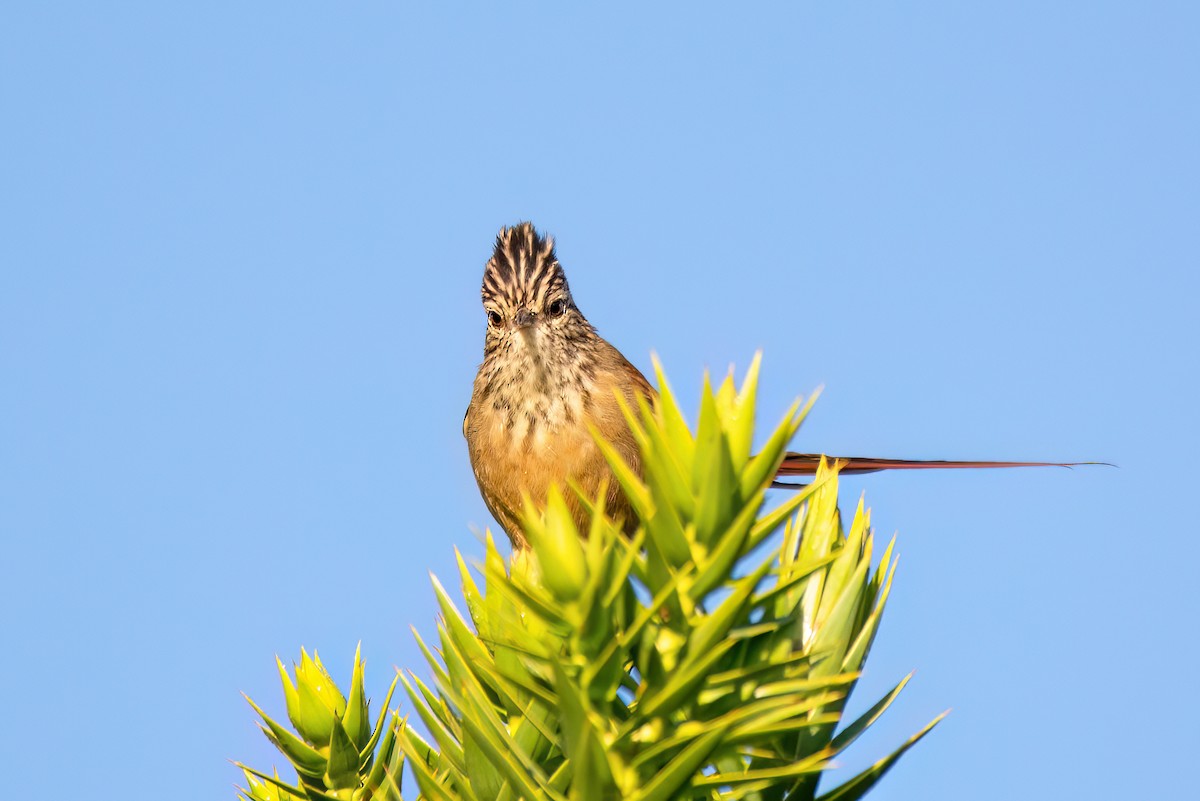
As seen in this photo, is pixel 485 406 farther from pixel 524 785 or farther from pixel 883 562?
pixel 524 785

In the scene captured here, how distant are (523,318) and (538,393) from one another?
0.45m

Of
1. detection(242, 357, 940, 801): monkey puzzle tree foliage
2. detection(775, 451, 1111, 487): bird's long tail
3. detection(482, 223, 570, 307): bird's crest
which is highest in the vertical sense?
detection(482, 223, 570, 307): bird's crest

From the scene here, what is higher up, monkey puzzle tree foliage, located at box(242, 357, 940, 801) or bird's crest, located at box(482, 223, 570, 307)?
bird's crest, located at box(482, 223, 570, 307)

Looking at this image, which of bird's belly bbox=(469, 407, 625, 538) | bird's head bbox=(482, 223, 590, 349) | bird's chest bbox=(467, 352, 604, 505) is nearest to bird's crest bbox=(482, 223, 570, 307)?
bird's head bbox=(482, 223, 590, 349)

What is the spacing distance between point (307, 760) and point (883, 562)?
113 cm

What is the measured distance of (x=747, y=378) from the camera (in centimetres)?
177

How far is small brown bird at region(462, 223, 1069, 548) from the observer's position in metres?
6.20

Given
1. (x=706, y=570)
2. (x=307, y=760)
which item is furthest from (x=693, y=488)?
(x=307, y=760)

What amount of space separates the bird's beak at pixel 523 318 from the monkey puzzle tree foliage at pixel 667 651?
4672 millimetres

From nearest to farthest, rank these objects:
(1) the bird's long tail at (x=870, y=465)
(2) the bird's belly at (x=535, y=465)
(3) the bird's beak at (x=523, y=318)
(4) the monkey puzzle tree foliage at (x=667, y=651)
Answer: (4) the monkey puzzle tree foliage at (x=667, y=651), (1) the bird's long tail at (x=870, y=465), (2) the bird's belly at (x=535, y=465), (3) the bird's beak at (x=523, y=318)

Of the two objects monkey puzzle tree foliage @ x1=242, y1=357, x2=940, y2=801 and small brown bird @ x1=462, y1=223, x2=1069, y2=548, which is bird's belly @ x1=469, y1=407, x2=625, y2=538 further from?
monkey puzzle tree foliage @ x1=242, y1=357, x2=940, y2=801

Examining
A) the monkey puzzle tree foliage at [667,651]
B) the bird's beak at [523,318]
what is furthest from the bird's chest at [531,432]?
the monkey puzzle tree foliage at [667,651]

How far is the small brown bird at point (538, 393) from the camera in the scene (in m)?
6.20

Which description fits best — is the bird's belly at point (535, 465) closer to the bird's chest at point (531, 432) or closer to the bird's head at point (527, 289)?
the bird's chest at point (531, 432)
